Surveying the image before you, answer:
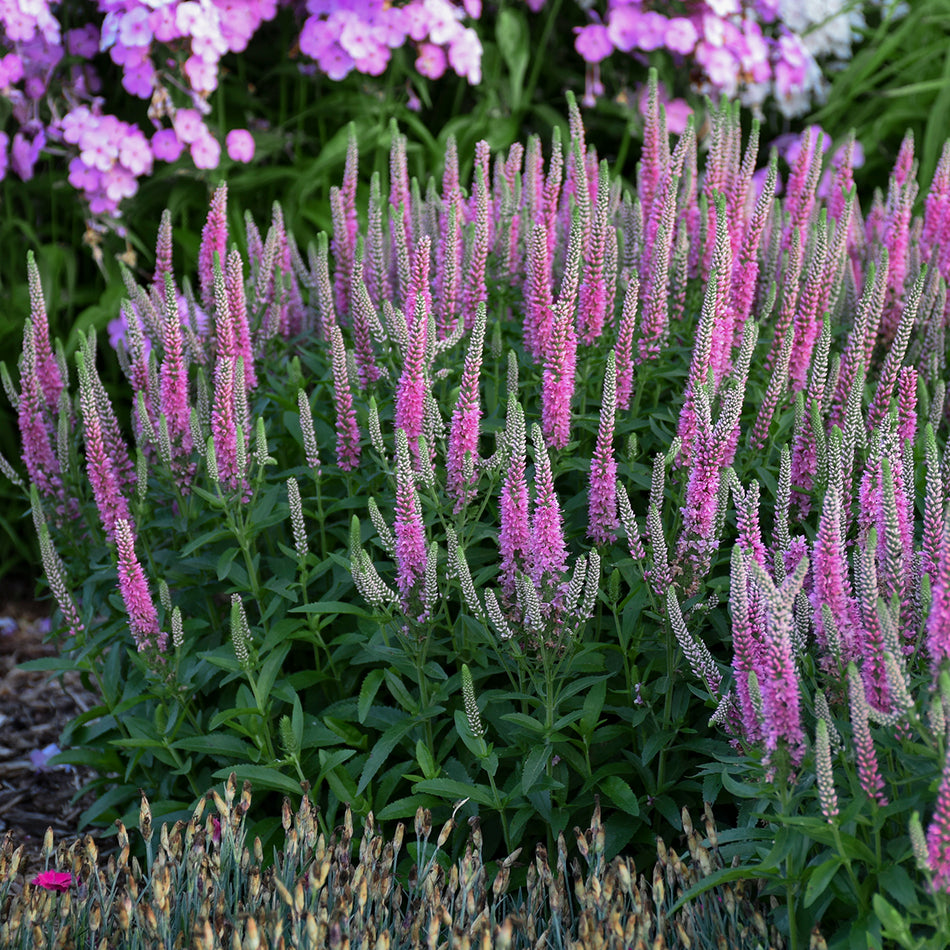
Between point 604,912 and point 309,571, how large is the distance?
1.62 metres

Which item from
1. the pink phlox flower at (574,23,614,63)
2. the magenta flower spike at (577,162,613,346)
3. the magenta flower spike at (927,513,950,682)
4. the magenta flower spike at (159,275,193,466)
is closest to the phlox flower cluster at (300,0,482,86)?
the pink phlox flower at (574,23,614,63)

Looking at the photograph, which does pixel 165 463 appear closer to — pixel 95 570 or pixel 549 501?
pixel 95 570

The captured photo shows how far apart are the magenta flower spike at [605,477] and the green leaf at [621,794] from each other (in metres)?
0.67

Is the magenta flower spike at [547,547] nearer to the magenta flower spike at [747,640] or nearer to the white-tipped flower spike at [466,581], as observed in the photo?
the white-tipped flower spike at [466,581]

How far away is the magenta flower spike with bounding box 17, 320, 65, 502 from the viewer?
3938 millimetres

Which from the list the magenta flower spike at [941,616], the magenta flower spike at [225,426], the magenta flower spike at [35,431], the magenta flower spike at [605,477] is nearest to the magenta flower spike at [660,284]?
the magenta flower spike at [605,477]

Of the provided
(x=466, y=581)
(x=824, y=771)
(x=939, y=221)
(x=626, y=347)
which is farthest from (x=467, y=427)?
(x=939, y=221)

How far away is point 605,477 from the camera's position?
3.20m

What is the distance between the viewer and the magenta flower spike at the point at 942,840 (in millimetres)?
2111

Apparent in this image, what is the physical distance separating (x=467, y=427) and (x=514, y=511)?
1.00 feet

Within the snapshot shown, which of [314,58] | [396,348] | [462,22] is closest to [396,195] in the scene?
[396,348]

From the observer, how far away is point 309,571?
3.82 metres

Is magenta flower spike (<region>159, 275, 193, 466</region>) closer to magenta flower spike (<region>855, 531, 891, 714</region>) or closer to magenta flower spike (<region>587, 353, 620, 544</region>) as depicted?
magenta flower spike (<region>587, 353, 620, 544</region>)

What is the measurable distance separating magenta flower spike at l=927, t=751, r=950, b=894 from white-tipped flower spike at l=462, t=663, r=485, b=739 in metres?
1.14
